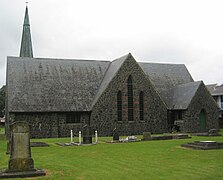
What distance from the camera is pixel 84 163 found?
16641 millimetres

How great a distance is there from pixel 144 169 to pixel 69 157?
600cm

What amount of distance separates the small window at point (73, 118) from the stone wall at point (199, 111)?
43.4 ft

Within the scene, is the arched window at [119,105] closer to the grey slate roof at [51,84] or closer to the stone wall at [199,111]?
the grey slate roof at [51,84]

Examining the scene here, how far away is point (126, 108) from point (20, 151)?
88.5 feet

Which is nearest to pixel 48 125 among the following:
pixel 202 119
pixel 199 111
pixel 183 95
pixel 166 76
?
pixel 183 95

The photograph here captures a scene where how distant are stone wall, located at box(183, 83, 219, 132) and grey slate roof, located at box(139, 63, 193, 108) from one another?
3.62 meters

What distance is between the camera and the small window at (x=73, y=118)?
3831cm

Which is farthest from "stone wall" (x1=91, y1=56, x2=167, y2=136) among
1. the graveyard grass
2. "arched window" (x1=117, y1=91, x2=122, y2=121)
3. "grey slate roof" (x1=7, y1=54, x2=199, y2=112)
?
the graveyard grass

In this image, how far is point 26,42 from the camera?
57.3 m

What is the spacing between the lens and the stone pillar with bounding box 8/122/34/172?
13615 millimetres

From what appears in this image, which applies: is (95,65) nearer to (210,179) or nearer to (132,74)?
(132,74)

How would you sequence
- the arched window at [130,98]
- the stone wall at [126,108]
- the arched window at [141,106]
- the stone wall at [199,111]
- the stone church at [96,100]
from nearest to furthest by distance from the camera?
the stone church at [96,100] → the stone wall at [126,108] → the arched window at [130,98] → the arched window at [141,106] → the stone wall at [199,111]

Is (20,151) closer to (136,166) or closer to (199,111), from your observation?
(136,166)

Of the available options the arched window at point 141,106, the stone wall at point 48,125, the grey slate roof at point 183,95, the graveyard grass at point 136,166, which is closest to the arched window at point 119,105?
the arched window at point 141,106
